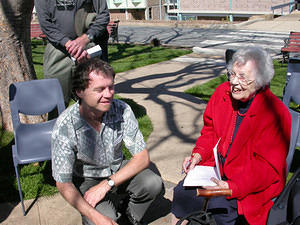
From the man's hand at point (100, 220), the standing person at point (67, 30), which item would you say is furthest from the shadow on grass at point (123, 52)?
the man's hand at point (100, 220)

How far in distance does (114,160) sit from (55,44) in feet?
6.40

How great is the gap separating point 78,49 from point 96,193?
194 centimetres

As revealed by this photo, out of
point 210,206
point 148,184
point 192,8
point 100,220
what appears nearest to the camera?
point 100,220

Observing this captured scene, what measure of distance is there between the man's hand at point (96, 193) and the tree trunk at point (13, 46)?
2.36 m

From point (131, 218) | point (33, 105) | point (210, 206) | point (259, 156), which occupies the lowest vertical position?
point (131, 218)

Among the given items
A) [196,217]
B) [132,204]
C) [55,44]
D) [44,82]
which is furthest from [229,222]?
[55,44]

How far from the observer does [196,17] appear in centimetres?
3353

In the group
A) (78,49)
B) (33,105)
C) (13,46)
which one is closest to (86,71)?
(33,105)

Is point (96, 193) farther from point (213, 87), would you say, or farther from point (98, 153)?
point (213, 87)

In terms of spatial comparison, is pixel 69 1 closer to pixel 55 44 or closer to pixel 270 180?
pixel 55 44

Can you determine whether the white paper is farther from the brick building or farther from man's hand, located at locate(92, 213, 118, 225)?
the brick building

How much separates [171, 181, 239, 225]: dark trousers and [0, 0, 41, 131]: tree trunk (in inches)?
103

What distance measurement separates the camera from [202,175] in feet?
7.84

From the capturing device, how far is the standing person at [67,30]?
3793mm
